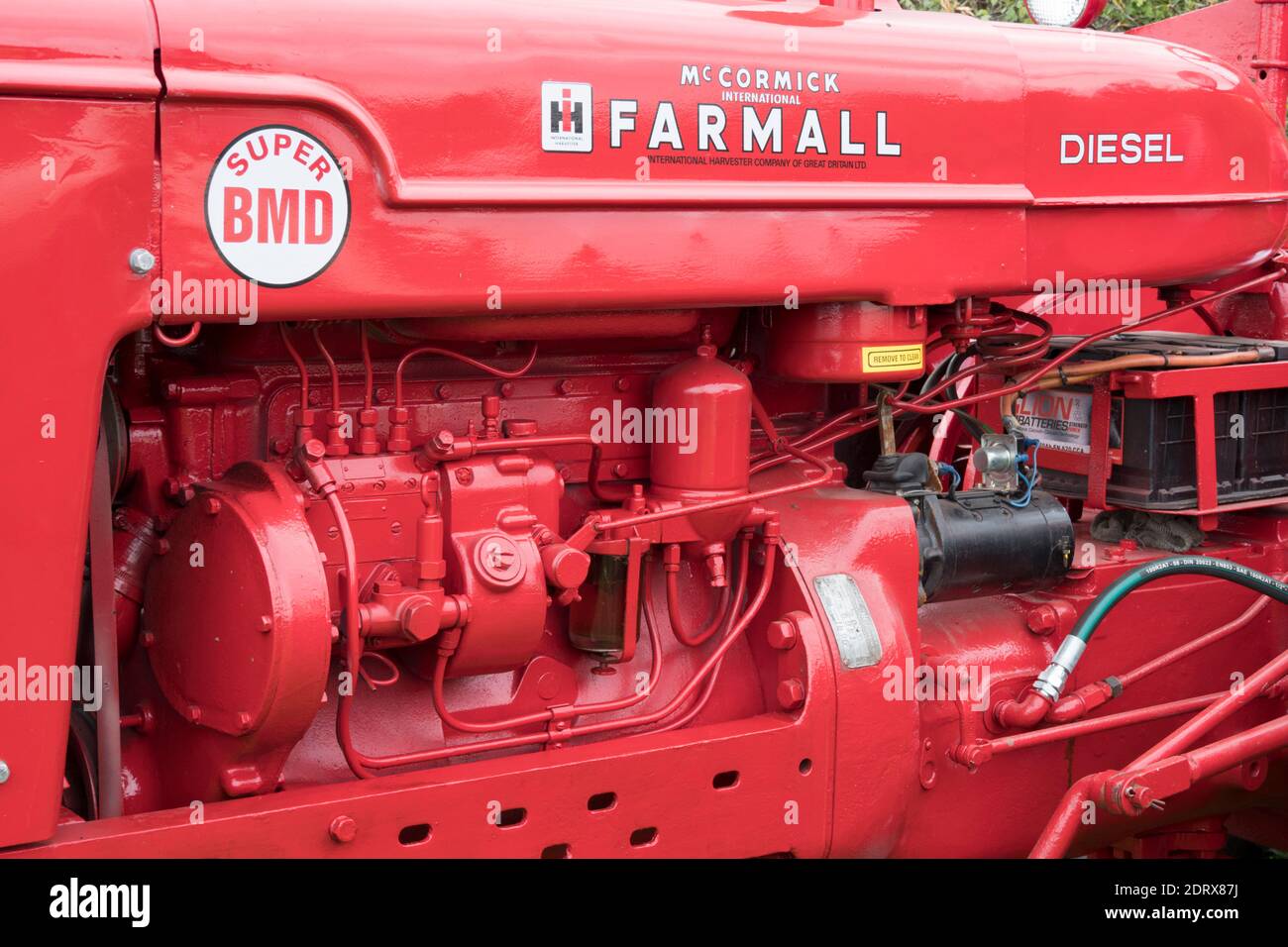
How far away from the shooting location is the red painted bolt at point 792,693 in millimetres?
2473

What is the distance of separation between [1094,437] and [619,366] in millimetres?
1070

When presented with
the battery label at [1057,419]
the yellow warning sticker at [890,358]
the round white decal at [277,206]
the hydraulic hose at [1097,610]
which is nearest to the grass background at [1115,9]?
the battery label at [1057,419]

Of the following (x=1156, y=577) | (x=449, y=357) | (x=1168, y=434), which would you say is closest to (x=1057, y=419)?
(x=1168, y=434)

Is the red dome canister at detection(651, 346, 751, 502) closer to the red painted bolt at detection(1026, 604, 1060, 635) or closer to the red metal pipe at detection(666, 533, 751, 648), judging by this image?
the red metal pipe at detection(666, 533, 751, 648)

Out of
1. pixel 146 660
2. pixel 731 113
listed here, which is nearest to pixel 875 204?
pixel 731 113

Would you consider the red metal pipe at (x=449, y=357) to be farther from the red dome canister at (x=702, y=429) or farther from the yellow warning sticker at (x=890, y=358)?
the yellow warning sticker at (x=890, y=358)

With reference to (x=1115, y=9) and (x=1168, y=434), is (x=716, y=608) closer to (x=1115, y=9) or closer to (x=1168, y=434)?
(x=1168, y=434)

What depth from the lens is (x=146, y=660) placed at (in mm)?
2326

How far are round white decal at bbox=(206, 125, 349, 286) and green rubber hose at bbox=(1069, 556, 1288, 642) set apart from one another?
152cm

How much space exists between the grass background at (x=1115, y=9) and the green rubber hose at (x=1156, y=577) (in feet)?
18.9

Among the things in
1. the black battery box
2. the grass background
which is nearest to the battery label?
the black battery box

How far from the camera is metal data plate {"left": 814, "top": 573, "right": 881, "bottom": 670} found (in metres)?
2.52

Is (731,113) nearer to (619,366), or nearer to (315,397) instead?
(619,366)

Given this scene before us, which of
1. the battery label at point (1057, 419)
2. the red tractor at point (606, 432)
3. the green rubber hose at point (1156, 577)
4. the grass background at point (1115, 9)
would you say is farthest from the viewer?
the grass background at point (1115, 9)
